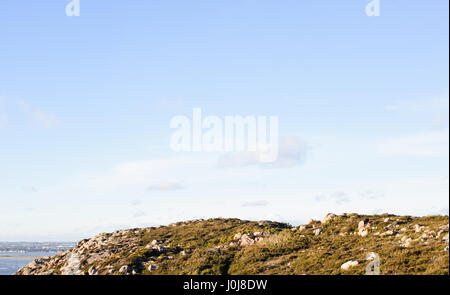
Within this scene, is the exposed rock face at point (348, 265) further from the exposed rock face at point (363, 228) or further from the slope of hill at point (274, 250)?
the exposed rock face at point (363, 228)

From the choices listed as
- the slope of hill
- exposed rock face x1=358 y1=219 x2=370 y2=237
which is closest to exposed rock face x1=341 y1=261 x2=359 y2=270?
the slope of hill

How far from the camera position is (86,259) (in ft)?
177

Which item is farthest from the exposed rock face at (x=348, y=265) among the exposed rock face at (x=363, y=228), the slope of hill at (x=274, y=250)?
the exposed rock face at (x=363, y=228)

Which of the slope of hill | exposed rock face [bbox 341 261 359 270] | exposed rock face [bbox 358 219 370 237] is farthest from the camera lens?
exposed rock face [bbox 358 219 370 237]

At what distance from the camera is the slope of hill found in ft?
113

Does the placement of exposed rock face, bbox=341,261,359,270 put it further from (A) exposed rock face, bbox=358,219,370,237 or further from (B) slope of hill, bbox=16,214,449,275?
(A) exposed rock face, bbox=358,219,370,237

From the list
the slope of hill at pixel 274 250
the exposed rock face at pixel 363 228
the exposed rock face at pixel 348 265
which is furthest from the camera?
the exposed rock face at pixel 363 228

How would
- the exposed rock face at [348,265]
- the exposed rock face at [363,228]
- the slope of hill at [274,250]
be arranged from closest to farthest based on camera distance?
the exposed rock face at [348,265]
the slope of hill at [274,250]
the exposed rock face at [363,228]

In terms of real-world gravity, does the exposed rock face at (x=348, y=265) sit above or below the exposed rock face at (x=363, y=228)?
above

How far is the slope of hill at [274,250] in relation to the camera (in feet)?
113

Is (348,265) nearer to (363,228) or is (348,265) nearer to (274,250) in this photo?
(274,250)
